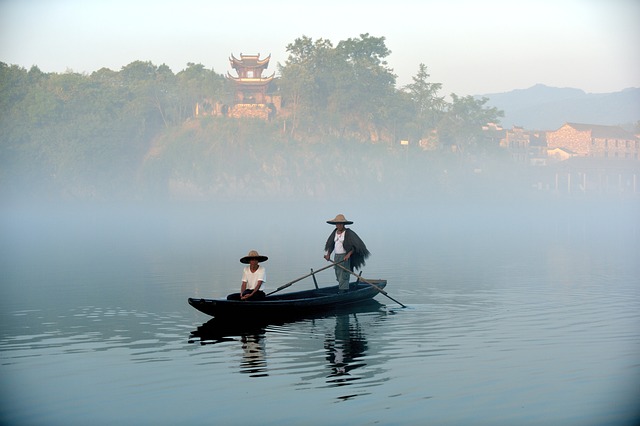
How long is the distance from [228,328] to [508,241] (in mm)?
31437

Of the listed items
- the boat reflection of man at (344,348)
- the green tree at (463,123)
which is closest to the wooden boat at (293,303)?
the boat reflection of man at (344,348)

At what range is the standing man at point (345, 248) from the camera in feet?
61.0

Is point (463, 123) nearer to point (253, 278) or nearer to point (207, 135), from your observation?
Answer: point (207, 135)

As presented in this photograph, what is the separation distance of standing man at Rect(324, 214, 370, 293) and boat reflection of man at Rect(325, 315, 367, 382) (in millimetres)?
1681

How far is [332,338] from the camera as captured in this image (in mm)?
15359

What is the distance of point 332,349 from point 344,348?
24 centimetres

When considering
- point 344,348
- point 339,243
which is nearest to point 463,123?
point 339,243

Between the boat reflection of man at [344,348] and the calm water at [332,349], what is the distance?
4cm

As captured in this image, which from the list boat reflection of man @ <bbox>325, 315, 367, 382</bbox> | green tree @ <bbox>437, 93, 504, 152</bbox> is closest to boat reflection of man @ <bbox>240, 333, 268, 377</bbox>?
boat reflection of man @ <bbox>325, 315, 367, 382</bbox>

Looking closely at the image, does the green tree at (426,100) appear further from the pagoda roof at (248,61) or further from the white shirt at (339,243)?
the white shirt at (339,243)

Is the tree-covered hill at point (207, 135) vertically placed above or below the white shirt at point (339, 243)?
above

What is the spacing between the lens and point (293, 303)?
16844 mm

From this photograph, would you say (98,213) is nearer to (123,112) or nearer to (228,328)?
(123,112)

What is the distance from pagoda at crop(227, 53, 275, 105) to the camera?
271 feet
